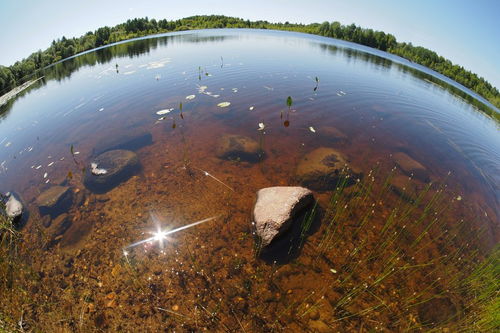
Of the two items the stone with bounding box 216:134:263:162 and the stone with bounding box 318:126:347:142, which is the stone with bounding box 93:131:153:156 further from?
the stone with bounding box 318:126:347:142

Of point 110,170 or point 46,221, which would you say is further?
point 110,170

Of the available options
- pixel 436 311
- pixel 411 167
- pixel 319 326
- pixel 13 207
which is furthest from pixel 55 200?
pixel 411 167

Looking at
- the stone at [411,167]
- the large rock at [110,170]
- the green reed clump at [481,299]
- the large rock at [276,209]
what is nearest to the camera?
the green reed clump at [481,299]

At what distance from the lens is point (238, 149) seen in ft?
31.3

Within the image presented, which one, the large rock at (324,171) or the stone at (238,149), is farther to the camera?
the stone at (238,149)

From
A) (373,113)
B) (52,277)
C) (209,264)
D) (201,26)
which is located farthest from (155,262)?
(201,26)

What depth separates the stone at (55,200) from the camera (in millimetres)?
7268

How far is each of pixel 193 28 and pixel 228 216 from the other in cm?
12001

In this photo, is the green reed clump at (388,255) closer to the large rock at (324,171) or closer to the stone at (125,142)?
the large rock at (324,171)

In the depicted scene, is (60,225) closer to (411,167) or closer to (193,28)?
(411,167)

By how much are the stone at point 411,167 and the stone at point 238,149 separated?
6.34 m

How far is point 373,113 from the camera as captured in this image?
1472cm

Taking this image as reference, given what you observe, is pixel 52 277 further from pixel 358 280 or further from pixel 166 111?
pixel 166 111

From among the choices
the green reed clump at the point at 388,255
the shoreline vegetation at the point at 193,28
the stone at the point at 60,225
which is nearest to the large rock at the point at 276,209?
the green reed clump at the point at 388,255
